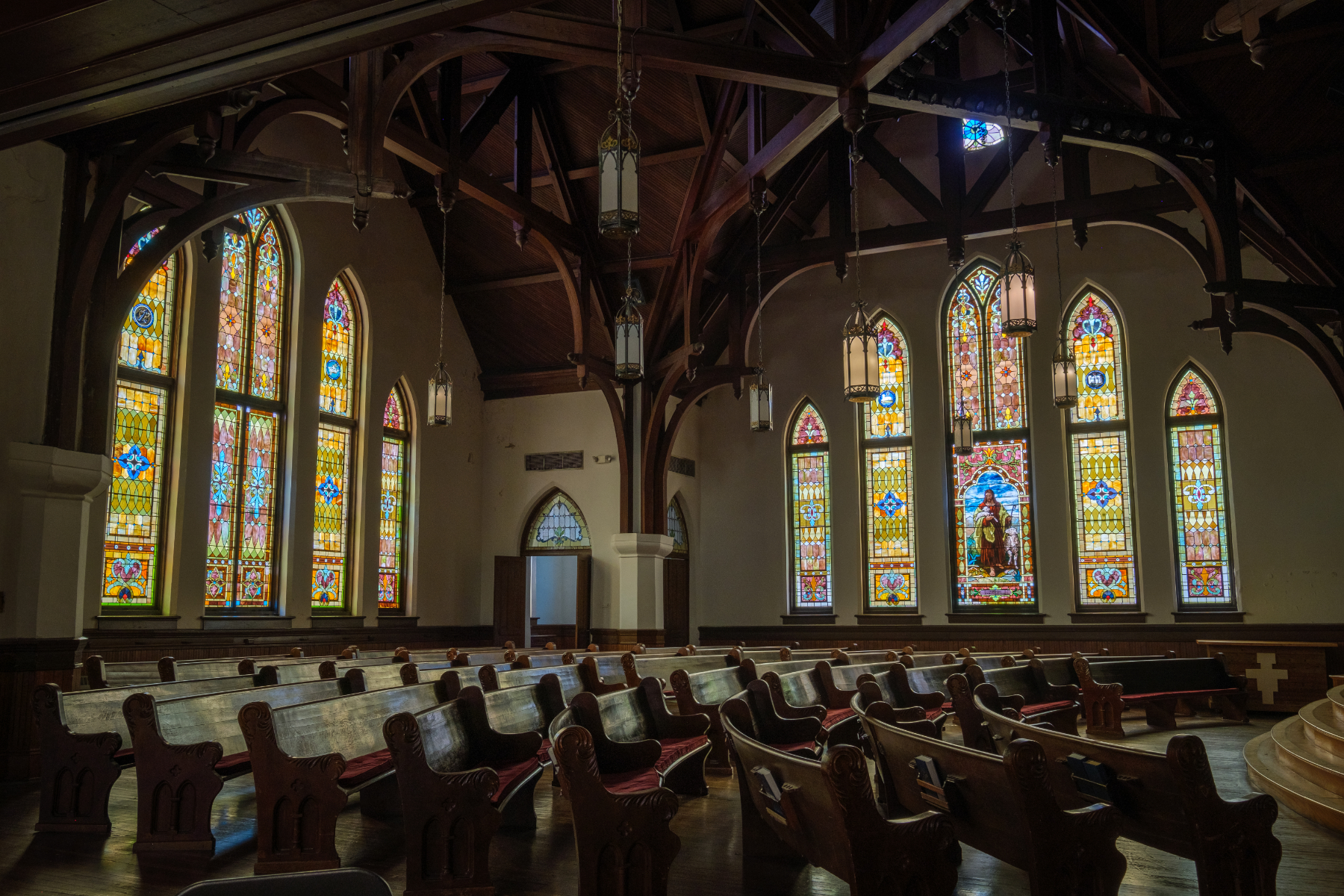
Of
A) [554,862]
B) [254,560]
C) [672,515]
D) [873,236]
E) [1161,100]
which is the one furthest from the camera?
[672,515]

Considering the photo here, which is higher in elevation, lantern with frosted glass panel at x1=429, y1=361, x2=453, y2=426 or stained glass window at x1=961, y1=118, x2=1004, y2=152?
stained glass window at x1=961, y1=118, x2=1004, y2=152

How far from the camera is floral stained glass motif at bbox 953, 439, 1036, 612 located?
14102mm

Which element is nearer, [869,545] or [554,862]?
[554,862]

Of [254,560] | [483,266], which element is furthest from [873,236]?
[254,560]

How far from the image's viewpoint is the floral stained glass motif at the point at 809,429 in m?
15.5

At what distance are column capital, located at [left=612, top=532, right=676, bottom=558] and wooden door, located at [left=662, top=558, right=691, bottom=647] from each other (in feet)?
3.64

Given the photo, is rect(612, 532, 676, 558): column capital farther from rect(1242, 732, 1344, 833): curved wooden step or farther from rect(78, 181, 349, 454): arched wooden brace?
rect(1242, 732, 1344, 833): curved wooden step

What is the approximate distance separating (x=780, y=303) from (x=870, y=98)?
7.54 metres

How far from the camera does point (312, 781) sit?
425cm

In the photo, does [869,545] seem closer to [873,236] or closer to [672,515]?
[672,515]

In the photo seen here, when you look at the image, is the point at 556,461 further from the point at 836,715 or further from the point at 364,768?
the point at 364,768

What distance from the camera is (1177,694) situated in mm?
9969

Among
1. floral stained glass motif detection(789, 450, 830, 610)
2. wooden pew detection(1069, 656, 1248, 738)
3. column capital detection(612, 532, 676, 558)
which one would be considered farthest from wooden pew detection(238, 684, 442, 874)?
floral stained glass motif detection(789, 450, 830, 610)

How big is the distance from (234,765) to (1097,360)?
479 inches
